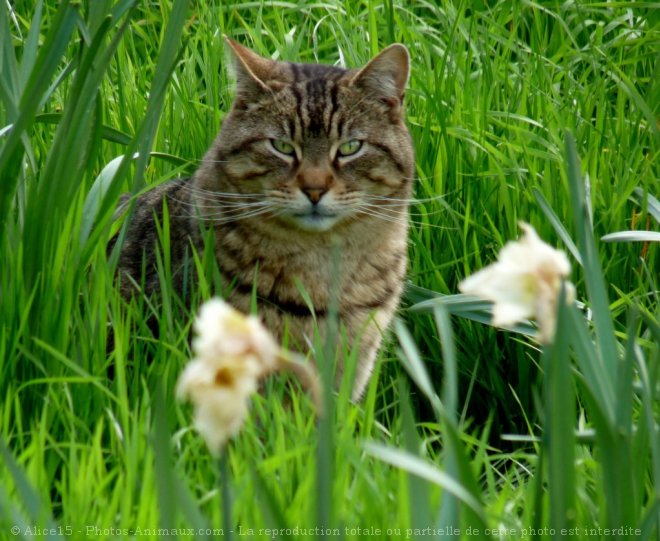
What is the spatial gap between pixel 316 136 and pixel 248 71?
0.80 ft

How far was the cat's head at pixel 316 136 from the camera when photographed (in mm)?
2930

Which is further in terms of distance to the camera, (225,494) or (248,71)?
(248,71)

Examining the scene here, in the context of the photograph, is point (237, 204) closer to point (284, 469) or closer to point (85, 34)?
point (85, 34)

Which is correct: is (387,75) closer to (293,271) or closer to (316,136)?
(316,136)

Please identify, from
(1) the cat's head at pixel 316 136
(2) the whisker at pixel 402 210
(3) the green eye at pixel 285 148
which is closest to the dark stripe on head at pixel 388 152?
(1) the cat's head at pixel 316 136

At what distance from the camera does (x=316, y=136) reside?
2.98 metres

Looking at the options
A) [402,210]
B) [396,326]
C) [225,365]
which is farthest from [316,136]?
[225,365]

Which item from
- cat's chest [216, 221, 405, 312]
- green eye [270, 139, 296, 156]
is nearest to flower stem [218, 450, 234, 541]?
cat's chest [216, 221, 405, 312]

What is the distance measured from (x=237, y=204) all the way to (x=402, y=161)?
48 cm

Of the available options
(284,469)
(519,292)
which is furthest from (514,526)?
(519,292)

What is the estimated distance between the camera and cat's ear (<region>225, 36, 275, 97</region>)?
2.92 m

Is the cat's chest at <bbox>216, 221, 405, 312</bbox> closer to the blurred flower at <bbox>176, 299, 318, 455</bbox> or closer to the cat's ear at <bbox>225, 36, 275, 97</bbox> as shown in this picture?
the cat's ear at <bbox>225, 36, 275, 97</bbox>

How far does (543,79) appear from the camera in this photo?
11.9 ft

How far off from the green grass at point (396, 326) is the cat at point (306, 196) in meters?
0.16
